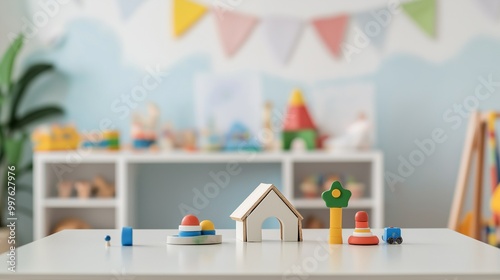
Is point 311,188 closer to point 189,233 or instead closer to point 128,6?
point 128,6

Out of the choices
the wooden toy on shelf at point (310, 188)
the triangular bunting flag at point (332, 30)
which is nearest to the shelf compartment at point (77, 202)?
the wooden toy on shelf at point (310, 188)

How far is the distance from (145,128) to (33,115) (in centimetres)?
61

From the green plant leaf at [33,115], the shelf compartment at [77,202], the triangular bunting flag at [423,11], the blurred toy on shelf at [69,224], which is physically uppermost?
the triangular bunting flag at [423,11]

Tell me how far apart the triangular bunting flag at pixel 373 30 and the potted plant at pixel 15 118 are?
1604 millimetres

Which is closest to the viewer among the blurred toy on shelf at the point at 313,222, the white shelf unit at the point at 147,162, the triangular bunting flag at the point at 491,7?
the white shelf unit at the point at 147,162

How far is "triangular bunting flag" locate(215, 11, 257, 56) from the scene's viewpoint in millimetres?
3783

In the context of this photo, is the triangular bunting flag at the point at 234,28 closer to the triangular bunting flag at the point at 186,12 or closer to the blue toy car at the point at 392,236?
the triangular bunting flag at the point at 186,12

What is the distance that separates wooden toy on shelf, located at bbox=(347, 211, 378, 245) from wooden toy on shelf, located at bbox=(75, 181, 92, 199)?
85.6 inches

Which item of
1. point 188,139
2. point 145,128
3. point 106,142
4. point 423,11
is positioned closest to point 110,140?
point 106,142

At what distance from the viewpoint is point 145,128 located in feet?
12.1

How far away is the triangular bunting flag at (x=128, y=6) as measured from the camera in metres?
3.84

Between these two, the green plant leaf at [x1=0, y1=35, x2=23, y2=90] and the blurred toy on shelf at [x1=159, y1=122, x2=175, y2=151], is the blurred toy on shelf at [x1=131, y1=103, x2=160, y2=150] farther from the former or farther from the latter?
the green plant leaf at [x1=0, y1=35, x2=23, y2=90]

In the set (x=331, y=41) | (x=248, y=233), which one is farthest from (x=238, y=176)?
(x=248, y=233)

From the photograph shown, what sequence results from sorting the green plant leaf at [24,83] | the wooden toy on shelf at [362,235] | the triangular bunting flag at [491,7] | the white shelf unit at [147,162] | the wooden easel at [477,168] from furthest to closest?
the green plant leaf at [24,83], the triangular bunting flag at [491,7], the white shelf unit at [147,162], the wooden easel at [477,168], the wooden toy on shelf at [362,235]
